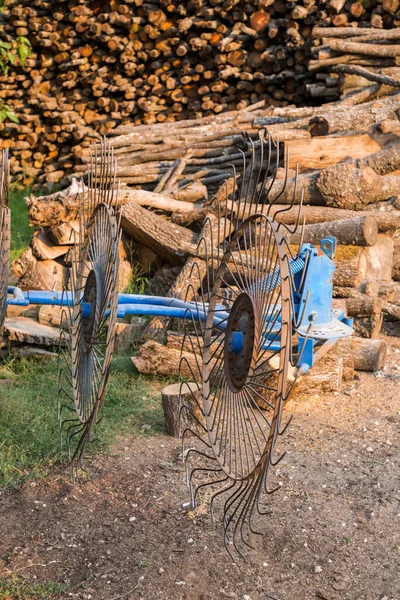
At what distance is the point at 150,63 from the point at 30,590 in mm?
8666

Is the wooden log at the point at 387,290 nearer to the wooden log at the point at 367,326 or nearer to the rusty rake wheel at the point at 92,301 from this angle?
the wooden log at the point at 367,326

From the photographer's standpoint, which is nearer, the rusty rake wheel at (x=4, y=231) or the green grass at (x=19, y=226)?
→ the rusty rake wheel at (x=4, y=231)

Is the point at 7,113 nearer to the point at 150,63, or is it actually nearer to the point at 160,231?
the point at 160,231

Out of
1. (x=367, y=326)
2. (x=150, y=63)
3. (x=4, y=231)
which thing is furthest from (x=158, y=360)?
(x=150, y=63)

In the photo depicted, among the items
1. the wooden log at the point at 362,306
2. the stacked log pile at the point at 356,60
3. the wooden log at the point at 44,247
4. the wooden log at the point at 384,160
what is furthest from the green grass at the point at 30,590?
the stacked log pile at the point at 356,60

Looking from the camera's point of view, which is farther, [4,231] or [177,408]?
[177,408]

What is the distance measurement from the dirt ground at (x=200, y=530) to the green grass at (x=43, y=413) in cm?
15

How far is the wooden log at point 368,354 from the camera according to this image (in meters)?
5.67

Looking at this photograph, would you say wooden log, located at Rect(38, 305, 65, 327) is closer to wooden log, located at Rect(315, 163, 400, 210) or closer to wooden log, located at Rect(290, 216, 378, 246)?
wooden log, located at Rect(290, 216, 378, 246)

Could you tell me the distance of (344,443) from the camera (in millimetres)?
4633

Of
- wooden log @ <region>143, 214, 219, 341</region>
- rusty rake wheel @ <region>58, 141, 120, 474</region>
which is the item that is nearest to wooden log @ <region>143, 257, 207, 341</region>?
wooden log @ <region>143, 214, 219, 341</region>

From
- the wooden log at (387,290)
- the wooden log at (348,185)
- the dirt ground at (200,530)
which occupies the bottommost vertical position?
the dirt ground at (200,530)

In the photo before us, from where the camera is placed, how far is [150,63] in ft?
34.9

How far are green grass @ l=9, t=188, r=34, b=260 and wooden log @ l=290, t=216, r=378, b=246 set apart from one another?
3303mm
